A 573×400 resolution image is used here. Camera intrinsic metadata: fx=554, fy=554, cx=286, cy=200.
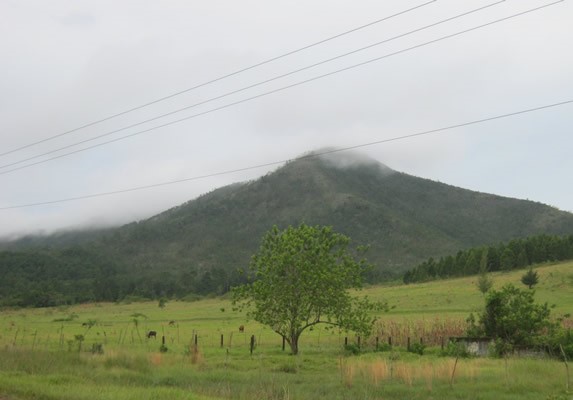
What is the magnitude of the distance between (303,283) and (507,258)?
297 feet

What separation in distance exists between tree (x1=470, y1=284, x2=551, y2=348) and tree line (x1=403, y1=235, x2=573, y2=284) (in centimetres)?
7795

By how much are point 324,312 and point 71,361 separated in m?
15.6

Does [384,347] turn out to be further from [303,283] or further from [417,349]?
[303,283]

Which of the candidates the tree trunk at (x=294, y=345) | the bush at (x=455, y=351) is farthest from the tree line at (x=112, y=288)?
the bush at (x=455, y=351)

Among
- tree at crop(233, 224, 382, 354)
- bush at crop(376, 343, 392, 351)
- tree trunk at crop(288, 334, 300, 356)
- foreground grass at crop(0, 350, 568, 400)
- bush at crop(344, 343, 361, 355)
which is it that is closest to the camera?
Result: foreground grass at crop(0, 350, 568, 400)

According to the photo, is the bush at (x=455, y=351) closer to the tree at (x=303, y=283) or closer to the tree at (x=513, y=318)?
the tree at (x=513, y=318)

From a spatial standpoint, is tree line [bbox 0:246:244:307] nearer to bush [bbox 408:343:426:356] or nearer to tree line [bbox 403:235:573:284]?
tree line [bbox 403:235:573:284]

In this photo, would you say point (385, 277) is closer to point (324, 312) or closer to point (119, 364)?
point (324, 312)

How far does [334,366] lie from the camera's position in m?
27.5

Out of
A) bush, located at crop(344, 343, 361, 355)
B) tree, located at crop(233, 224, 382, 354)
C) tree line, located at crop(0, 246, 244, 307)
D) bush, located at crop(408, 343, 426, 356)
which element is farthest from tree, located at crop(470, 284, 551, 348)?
tree line, located at crop(0, 246, 244, 307)

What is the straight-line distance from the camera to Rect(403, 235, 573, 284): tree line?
112m

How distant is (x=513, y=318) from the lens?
3136 centimetres

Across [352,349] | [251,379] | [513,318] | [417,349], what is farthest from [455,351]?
[251,379]

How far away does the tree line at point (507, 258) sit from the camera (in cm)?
11250
